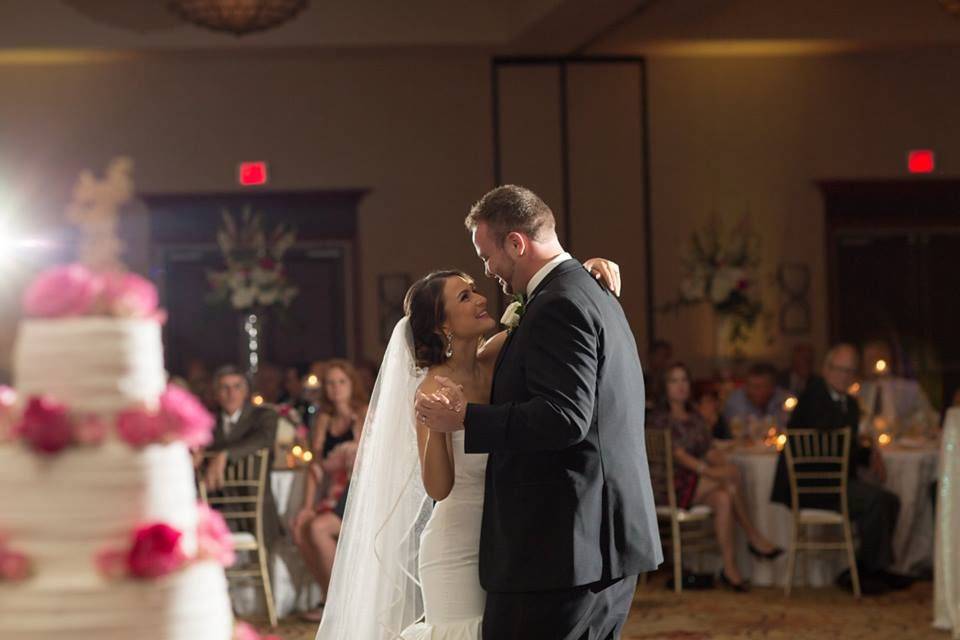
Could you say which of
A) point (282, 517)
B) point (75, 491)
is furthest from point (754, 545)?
point (75, 491)

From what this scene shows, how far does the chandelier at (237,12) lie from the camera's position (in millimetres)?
10961

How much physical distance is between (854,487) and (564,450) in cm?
569

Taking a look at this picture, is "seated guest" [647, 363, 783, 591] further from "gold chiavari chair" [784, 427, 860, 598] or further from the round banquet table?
"gold chiavari chair" [784, 427, 860, 598]

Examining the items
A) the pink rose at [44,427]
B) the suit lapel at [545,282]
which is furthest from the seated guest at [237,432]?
the pink rose at [44,427]

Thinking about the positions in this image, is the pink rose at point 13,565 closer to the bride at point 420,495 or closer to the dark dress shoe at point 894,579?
the bride at point 420,495

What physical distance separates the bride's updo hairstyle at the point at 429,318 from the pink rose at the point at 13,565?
172 cm

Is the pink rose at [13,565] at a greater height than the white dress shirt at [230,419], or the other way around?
the pink rose at [13,565]

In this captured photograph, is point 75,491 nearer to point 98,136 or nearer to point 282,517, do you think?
point 282,517

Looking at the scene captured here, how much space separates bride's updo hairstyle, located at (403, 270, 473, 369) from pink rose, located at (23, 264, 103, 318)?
60.0 inches

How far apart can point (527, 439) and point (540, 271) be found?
49cm

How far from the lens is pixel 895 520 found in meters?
9.13

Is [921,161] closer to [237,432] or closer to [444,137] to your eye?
[444,137]

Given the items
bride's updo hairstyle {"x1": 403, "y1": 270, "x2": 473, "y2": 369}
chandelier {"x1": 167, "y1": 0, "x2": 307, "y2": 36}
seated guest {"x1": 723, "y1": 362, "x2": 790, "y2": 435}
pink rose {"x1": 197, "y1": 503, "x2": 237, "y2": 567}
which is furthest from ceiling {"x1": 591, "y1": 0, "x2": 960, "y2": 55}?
pink rose {"x1": 197, "y1": 503, "x2": 237, "y2": 567}

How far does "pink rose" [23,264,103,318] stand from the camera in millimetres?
2852
